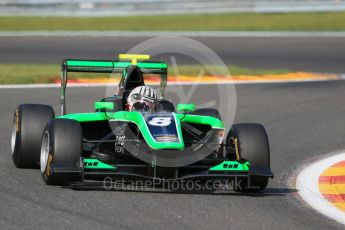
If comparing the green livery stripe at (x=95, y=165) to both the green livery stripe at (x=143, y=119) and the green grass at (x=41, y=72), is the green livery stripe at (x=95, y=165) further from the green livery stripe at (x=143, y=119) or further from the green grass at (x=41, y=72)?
the green grass at (x=41, y=72)

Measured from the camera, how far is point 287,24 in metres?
28.2

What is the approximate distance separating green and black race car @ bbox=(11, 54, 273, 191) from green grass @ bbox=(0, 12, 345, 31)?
17072 mm

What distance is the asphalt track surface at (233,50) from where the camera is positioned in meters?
21.5

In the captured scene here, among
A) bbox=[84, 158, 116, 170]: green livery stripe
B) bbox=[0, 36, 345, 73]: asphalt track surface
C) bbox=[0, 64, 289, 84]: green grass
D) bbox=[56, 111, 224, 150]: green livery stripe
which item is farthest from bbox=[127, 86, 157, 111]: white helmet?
bbox=[0, 36, 345, 73]: asphalt track surface

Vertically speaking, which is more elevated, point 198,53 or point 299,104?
point 198,53

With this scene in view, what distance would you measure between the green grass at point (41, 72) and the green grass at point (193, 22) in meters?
6.94

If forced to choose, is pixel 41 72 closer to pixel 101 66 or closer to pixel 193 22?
pixel 101 66

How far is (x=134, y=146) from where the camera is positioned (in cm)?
878

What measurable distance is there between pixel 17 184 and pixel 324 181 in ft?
10.1

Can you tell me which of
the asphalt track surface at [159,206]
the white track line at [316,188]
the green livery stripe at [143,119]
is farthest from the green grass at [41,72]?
the green livery stripe at [143,119]

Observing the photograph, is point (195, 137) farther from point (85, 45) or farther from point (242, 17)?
point (242, 17)

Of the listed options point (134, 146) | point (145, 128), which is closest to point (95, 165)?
point (134, 146)

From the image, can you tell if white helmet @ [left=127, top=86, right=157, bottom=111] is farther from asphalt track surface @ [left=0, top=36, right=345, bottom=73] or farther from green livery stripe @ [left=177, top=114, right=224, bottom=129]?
asphalt track surface @ [left=0, top=36, right=345, bottom=73]

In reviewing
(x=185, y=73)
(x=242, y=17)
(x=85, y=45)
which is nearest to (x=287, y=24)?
(x=242, y=17)
